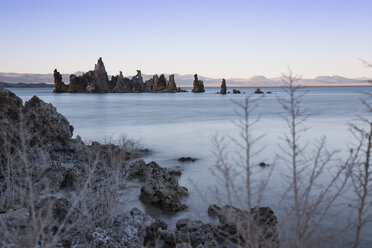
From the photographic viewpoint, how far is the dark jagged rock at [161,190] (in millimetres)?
8992

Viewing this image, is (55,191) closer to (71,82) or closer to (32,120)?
(32,120)

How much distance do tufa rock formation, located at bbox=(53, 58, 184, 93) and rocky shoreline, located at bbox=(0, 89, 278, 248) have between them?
138 m

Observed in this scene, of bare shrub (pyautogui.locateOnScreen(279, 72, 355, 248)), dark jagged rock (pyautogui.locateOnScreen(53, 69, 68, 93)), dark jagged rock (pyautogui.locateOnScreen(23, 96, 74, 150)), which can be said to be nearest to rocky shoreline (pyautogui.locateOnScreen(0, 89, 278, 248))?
dark jagged rock (pyautogui.locateOnScreen(23, 96, 74, 150))

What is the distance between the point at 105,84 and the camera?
151375mm

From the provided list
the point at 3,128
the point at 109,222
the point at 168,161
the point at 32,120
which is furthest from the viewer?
the point at 168,161

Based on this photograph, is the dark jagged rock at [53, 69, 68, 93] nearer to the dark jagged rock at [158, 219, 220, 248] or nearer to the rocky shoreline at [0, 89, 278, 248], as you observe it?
the rocky shoreline at [0, 89, 278, 248]

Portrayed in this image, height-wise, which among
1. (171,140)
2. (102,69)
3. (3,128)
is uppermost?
(102,69)

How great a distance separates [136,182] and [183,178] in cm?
181

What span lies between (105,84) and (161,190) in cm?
14763

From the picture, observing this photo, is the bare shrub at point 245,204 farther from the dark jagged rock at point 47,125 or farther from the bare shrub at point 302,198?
the dark jagged rock at point 47,125

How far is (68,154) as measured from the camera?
12.2 meters

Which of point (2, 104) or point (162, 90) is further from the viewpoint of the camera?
point (162, 90)

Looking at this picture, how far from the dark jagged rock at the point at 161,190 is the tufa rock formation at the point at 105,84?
5505 inches

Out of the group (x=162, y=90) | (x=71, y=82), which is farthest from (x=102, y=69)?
(x=162, y=90)
